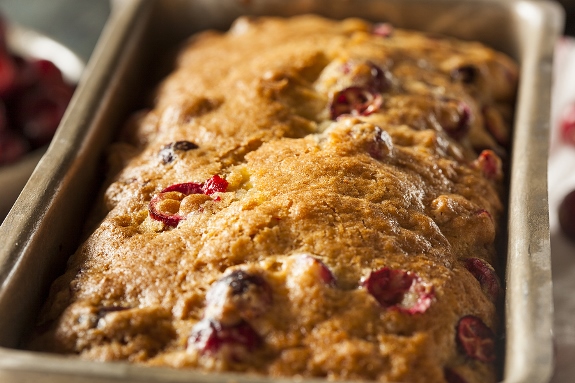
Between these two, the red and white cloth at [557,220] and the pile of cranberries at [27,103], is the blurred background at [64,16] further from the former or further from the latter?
the red and white cloth at [557,220]

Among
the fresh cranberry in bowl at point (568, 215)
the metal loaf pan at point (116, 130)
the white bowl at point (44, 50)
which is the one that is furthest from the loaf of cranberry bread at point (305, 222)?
the white bowl at point (44, 50)

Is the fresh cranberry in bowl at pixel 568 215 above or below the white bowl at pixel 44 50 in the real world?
below

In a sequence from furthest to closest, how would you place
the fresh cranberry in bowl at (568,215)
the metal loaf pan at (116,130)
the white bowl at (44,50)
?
the white bowl at (44,50), the fresh cranberry in bowl at (568,215), the metal loaf pan at (116,130)

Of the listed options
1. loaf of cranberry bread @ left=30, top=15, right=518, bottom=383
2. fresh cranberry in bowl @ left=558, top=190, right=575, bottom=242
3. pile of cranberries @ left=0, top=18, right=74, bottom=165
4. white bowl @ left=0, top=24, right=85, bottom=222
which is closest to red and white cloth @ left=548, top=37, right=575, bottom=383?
fresh cranberry in bowl @ left=558, top=190, right=575, bottom=242

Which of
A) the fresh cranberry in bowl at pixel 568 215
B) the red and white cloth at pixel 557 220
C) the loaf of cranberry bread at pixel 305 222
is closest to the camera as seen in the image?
the loaf of cranberry bread at pixel 305 222

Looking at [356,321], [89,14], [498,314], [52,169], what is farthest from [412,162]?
[89,14]

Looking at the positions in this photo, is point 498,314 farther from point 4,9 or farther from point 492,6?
point 4,9

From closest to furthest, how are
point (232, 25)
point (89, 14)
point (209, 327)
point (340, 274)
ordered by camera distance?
1. point (209, 327)
2. point (340, 274)
3. point (232, 25)
4. point (89, 14)
